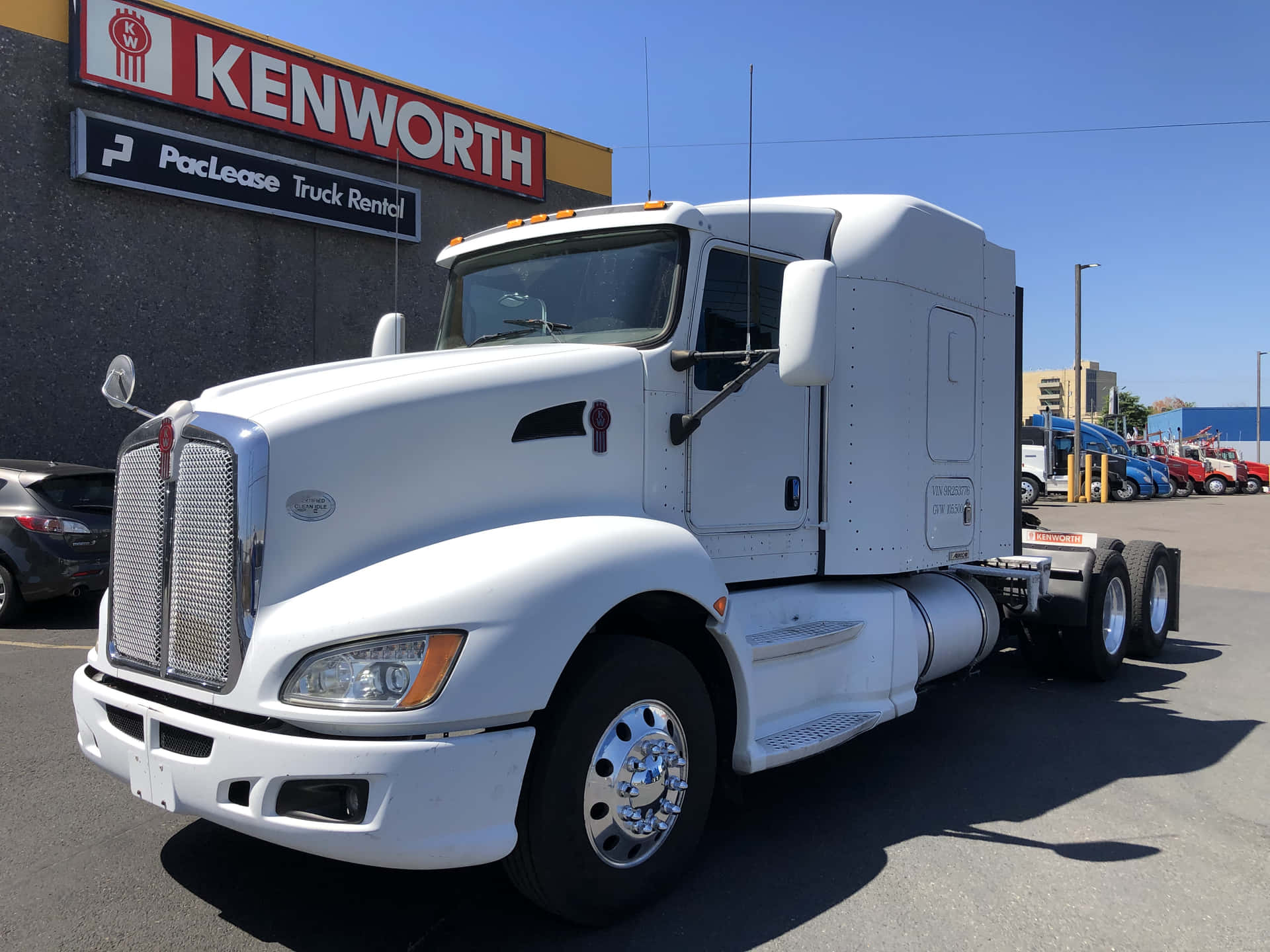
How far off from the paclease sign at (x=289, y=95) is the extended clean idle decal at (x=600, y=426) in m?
12.1

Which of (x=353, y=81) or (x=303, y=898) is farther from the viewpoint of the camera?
(x=353, y=81)

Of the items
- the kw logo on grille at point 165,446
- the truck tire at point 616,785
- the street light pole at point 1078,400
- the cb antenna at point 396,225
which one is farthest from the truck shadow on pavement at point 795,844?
the street light pole at point 1078,400

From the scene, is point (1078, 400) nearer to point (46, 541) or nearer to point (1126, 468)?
point (1126, 468)

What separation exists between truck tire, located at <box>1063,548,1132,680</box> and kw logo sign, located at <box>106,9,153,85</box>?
13.0 m

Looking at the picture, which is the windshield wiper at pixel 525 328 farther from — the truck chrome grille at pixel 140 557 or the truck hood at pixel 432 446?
the truck chrome grille at pixel 140 557

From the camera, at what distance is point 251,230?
14.3 metres

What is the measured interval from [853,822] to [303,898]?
2.39m

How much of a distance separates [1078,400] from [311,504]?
105ft

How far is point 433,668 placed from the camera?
288 centimetres

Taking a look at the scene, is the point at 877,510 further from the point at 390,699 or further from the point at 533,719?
the point at 390,699

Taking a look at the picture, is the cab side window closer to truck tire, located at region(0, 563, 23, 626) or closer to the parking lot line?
the parking lot line

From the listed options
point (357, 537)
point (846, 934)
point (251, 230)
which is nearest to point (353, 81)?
point (251, 230)

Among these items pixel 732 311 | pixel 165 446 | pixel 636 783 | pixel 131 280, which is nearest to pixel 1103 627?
pixel 732 311

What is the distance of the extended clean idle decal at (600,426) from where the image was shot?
3.90 meters
